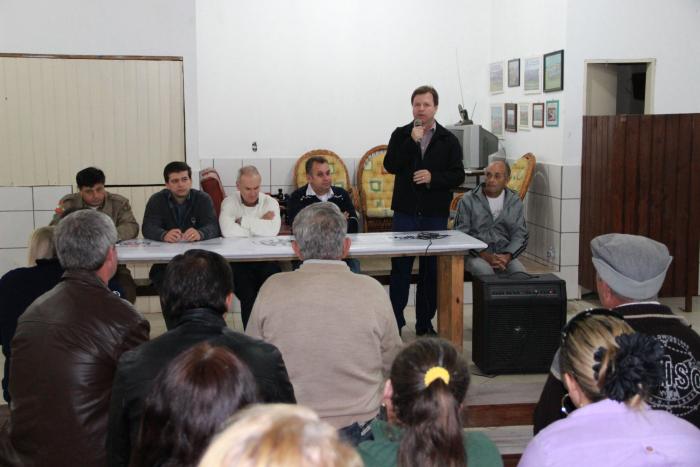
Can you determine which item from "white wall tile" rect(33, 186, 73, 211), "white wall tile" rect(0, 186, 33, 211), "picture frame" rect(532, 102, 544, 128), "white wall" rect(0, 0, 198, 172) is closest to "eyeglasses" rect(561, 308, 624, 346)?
"white wall" rect(0, 0, 198, 172)

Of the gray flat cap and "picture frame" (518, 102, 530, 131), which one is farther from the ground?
"picture frame" (518, 102, 530, 131)

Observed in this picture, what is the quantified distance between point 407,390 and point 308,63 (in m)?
6.64

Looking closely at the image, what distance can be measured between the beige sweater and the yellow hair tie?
866 millimetres

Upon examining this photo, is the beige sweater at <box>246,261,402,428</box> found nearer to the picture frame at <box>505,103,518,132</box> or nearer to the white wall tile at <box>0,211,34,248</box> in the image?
the white wall tile at <box>0,211,34,248</box>

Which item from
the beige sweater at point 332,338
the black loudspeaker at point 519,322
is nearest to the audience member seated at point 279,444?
the beige sweater at point 332,338

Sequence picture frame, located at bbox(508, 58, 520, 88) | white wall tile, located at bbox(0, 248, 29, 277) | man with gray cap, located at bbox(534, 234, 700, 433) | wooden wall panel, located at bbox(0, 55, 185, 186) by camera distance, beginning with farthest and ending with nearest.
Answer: picture frame, located at bbox(508, 58, 520, 88) → white wall tile, located at bbox(0, 248, 29, 277) → wooden wall panel, located at bbox(0, 55, 185, 186) → man with gray cap, located at bbox(534, 234, 700, 433)

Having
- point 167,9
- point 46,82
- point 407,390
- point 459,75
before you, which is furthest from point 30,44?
point 407,390

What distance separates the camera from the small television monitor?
7.64m

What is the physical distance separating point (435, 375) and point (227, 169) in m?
6.39

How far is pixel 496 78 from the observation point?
807 cm

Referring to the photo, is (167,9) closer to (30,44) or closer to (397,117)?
(30,44)

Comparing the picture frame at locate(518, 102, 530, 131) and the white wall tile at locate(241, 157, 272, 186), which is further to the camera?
the white wall tile at locate(241, 157, 272, 186)

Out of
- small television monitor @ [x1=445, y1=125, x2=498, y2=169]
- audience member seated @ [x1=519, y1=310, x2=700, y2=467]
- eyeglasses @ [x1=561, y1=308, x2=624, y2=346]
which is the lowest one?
audience member seated @ [x1=519, y1=310, x2=700, y2=467]

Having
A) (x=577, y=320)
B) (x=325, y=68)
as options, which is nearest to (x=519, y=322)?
(x=577, y=320)
